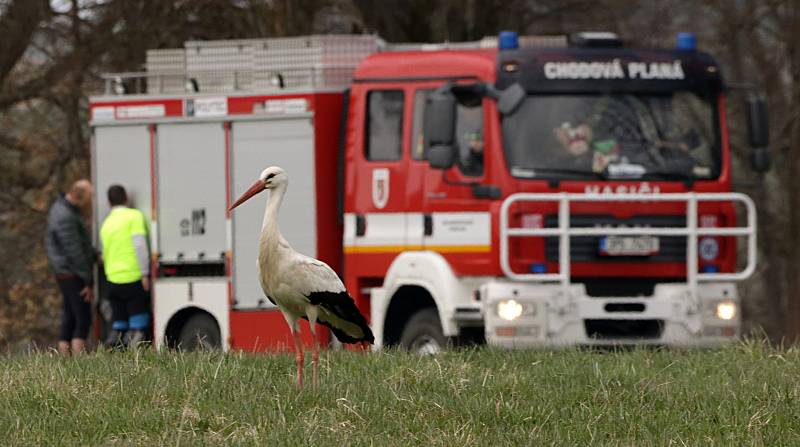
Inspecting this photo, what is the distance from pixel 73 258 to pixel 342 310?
7505mm

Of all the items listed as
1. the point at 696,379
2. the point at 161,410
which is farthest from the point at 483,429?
the point at 696,379

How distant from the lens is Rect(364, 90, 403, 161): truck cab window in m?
16.6

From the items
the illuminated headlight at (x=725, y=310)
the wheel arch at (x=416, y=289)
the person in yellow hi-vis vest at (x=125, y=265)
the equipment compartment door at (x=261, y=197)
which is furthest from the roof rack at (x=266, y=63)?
the illuminated headlight at (x=725, y=310)

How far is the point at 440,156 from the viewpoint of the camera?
15.9 m

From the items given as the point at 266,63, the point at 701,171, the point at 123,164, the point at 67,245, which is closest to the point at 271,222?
the point at 701,171

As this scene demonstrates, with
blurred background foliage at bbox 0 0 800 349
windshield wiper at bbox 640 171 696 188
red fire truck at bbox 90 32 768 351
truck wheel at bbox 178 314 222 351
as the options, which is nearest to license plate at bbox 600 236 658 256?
red fire truck at bbox 90 32 768 351

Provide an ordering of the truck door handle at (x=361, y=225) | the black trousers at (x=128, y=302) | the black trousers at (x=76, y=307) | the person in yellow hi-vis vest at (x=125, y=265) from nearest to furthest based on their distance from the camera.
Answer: the truck door handle at (x=361, y=225), the person in yellow hi-vis vest at (x=125, y=265), the black trousers at (x=128, y=302), the black trousers at (x=76, y=307)

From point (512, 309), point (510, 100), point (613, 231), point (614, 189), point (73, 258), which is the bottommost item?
point (512, 309)

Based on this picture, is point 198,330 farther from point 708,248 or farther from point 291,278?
point 291,278

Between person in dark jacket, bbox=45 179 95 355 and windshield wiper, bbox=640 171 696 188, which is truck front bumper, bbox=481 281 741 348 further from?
person in dark jacket, bbox=45 179 95 355

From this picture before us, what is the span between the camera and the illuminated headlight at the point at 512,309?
617 inches

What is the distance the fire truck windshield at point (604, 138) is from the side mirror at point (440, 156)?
49cm

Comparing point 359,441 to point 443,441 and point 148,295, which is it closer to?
point 443,441

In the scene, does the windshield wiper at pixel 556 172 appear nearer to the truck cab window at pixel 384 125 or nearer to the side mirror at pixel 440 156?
the side mirror at pixel 440 156
